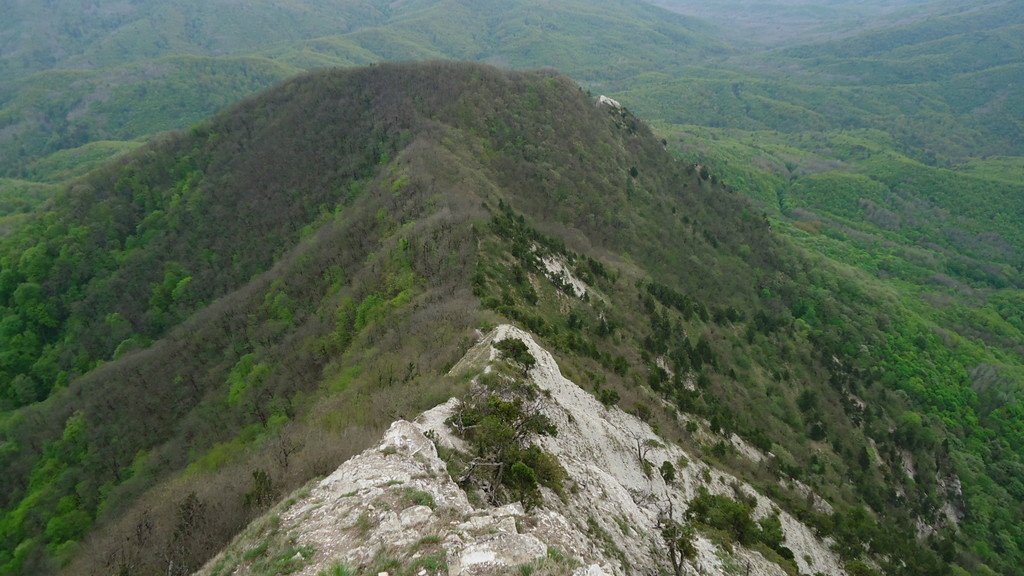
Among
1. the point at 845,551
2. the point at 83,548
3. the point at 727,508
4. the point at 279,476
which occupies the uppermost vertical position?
the point at 279,476

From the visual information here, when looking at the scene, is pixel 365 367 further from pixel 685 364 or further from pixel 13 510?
pixel 13 510

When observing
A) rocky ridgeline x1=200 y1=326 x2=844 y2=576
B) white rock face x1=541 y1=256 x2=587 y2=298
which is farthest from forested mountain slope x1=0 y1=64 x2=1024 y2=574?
rocky ridgeline x1=200 y1=326 x2=844 y2=576

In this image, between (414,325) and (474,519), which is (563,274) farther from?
(474,519)

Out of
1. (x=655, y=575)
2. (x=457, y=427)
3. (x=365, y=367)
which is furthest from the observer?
(x=365, y=367)

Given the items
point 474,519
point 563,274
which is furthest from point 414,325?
point 474,519

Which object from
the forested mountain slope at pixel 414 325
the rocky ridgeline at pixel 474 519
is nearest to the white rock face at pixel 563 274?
the forested mountain slope at pixel 414 325

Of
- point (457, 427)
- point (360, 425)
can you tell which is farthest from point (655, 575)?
point (360, 425)
